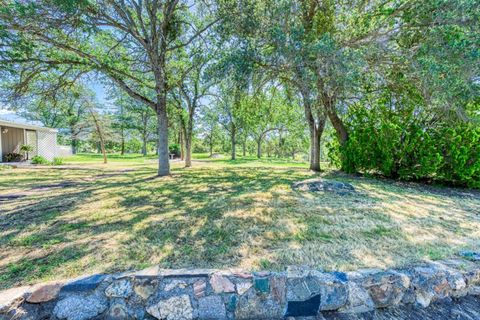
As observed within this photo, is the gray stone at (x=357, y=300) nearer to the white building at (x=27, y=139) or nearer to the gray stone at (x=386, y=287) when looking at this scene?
the gray stone at (x=386, y=287)

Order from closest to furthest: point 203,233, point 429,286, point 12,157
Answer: point 429,286
point 203,233
point 12,157

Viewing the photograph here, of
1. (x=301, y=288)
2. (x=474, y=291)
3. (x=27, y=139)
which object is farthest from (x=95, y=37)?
(x=27, y=139)

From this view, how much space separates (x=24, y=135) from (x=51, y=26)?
43.1ft

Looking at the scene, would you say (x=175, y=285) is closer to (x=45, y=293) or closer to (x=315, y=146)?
(x=45, y=293)

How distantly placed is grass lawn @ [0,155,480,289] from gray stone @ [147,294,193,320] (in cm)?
33

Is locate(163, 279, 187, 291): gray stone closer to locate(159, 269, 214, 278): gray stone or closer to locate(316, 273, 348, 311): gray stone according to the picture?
locate(159, 269, 214, 278): gray stone

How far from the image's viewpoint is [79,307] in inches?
61.3

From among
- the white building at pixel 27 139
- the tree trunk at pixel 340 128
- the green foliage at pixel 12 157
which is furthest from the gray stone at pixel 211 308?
the green foliage at pixel 12 157

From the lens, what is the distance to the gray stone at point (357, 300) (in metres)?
1.73

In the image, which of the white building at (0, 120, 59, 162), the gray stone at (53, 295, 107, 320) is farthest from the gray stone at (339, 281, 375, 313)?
the white building at (0, 120, 59, 162)

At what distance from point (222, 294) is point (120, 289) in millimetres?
741

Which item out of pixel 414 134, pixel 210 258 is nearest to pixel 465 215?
pixel 414 134

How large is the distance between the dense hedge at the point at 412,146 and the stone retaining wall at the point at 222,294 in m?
4.93

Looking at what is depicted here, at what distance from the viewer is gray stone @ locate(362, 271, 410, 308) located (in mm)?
1771
